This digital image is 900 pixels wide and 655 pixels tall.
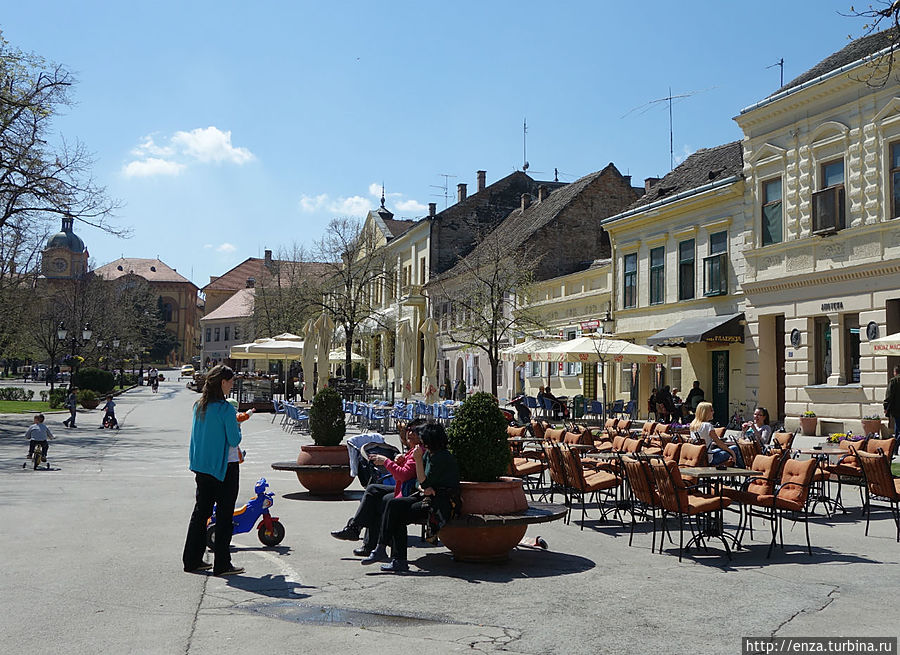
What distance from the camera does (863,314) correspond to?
2073 centimetres

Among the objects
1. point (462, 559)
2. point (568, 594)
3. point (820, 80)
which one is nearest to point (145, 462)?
point (462, 559)

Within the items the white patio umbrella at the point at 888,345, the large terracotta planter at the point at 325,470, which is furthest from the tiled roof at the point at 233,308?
the large terracotta planter at the point at 325,470

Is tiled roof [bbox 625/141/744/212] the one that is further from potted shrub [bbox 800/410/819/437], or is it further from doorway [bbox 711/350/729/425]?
potted shrub [bbox 800/410/819/437]

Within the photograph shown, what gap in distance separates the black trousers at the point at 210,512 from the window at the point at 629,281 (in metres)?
25.2

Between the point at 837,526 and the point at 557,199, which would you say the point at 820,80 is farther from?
the point at 557,199

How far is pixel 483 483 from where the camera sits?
7.83m

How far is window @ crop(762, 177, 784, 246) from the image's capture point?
23656 mm

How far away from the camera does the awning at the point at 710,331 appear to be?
25.0 m

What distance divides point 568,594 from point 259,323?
57651 millimetres

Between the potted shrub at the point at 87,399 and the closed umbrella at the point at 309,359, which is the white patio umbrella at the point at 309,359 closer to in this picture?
the closed umbrella at the point at 309,359

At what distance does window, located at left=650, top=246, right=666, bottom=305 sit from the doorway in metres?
3.35

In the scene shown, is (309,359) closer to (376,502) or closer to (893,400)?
(893,400)

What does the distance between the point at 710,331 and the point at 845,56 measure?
856 centimetres

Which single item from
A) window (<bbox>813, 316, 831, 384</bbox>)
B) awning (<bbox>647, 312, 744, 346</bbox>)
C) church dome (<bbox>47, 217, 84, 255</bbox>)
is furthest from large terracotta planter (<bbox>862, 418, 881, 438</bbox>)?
church dome (<bbox>47, 217, 84, 255</bbox>)
